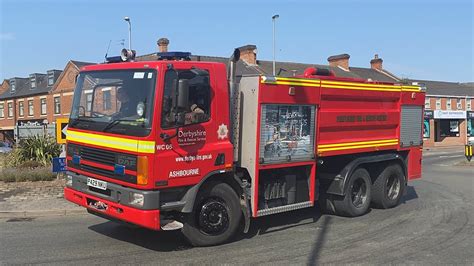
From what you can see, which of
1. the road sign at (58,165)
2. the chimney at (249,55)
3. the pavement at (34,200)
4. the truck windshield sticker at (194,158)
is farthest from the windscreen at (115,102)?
the chimney at (249,55)

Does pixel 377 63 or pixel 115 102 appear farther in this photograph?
pixel 377 63

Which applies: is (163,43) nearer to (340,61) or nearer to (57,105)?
(57,105)

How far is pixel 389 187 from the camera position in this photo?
10.0 metres

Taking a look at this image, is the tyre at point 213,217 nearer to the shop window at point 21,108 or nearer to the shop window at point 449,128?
the shop window at point 449,128

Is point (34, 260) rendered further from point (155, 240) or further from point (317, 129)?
point (317, 129)

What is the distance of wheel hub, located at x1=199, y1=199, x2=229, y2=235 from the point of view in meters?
6.55

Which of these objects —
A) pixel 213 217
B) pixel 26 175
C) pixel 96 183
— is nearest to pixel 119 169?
pixel 96 183

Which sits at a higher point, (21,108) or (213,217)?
(21,108)

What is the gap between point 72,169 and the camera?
23.1ft

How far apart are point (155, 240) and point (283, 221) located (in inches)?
99.8

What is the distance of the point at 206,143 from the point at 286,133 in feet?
5.18

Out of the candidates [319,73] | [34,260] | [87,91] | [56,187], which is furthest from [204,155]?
[56,187]

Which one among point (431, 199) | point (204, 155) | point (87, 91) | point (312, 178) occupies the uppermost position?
point (87, 91)

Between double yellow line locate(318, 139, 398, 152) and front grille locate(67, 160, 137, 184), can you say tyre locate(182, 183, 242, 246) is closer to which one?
front grille locate(67, 160, 137, 184)
